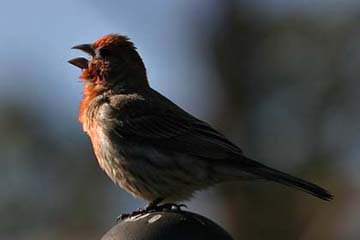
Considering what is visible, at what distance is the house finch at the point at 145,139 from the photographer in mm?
10273

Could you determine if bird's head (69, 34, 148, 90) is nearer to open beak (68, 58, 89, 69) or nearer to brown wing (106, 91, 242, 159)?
open beak (68, 58, 89, 69)

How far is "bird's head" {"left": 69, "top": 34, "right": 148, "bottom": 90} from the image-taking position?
36.8 ft

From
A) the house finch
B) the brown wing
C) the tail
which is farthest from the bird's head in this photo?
the tail

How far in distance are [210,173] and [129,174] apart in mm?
611

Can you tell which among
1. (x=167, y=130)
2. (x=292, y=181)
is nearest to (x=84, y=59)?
(x=167, y=130)

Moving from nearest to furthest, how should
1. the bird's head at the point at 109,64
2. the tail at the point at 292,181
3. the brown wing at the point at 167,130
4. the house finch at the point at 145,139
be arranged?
the tail at the point at 292,181
the house finch at the point at 145,139
the brown wing at the point at 167,130
the bird's head at the point at 109,64

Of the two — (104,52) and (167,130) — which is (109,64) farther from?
(167,130)

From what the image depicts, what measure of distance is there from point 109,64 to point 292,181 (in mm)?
2155

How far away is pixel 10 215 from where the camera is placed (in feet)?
70.9

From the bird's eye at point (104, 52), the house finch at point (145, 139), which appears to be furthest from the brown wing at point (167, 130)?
the bird's eye at point (104, 52)

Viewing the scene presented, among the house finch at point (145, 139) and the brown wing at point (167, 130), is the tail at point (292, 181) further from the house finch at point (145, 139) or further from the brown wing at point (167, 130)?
the brown wing at point (167, 130)

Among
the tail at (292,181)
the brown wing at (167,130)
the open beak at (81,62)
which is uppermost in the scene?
the open beak at (81,62)

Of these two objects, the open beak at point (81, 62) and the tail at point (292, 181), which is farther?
the open beak at point (81, 62)

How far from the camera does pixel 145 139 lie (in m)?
10.7
